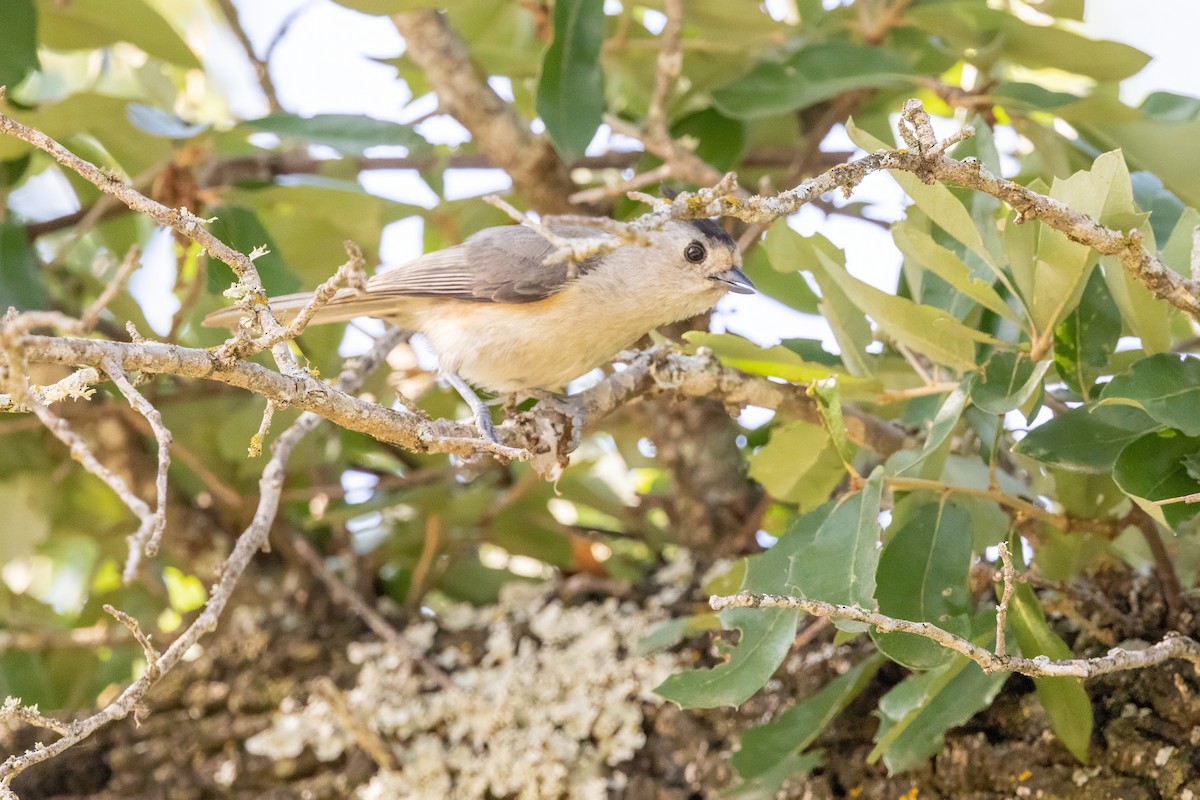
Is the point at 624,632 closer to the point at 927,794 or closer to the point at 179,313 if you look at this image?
the point at 927,794

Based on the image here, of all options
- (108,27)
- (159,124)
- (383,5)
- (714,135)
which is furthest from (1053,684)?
(108,27)

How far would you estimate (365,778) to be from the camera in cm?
313

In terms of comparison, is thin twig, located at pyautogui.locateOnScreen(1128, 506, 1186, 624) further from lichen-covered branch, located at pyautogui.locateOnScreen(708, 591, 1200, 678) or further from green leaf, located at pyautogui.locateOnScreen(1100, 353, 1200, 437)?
lichen-covered branch, located at pyautogui.locateOnScreen(708, 591, 1200, 678)

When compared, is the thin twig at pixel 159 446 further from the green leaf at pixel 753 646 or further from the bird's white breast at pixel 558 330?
the bird's white breast at pixel 558 330

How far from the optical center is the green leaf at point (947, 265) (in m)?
2.17

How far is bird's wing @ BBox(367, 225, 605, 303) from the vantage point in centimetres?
316

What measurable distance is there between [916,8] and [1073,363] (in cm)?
140

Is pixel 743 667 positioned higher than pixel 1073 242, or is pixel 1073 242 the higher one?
pixel 1073 242

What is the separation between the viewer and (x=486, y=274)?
3244mm

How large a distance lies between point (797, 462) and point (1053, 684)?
760 millimetres

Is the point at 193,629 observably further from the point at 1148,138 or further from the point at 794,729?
the point at 1148,138

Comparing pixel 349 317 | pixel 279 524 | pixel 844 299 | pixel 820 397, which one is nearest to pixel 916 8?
pixel 844 299

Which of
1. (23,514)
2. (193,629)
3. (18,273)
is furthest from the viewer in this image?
(23,514)

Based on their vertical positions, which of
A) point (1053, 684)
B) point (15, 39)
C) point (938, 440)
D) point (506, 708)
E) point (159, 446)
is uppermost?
point (15, 39)
